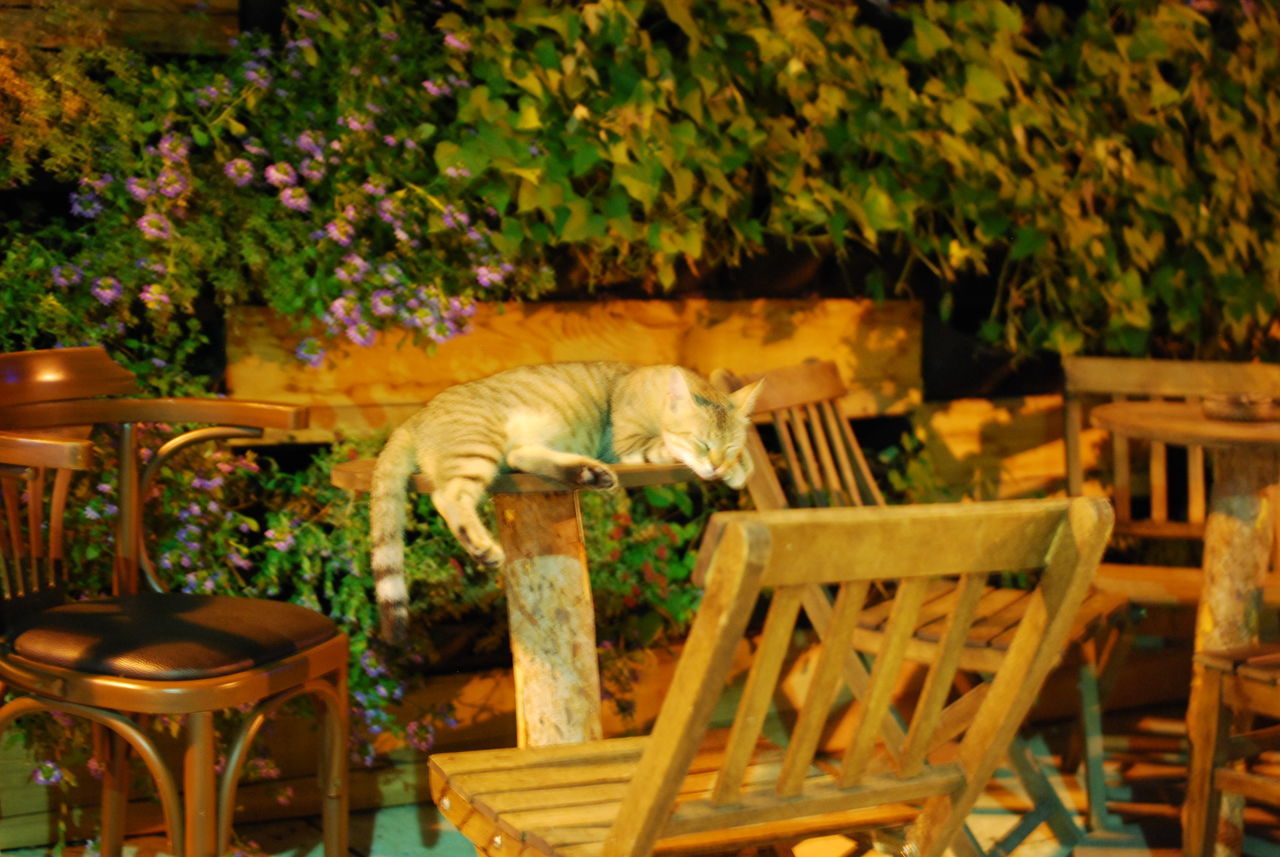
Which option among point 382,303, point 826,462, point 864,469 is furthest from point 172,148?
point 864,469

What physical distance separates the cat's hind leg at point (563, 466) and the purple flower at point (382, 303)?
67 centimetres

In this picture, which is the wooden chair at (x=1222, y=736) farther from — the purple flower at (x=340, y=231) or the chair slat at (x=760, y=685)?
the purple flower at (x=340, y=231)

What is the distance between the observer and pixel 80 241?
2.98 m

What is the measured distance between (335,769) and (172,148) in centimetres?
142

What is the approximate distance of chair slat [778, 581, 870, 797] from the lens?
151cm

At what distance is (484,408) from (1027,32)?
258cm

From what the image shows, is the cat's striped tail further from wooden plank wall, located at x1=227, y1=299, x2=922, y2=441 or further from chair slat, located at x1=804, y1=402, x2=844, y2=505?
chair slat, located at x1=804, y1=402, x2=844, y2=505

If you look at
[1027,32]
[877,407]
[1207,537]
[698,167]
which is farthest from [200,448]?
[1027,32]

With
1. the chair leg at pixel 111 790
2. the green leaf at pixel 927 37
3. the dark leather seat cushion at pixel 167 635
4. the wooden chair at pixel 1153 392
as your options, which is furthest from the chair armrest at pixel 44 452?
the wooden chair at pixel 1153 392

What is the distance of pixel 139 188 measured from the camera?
287 centimetres

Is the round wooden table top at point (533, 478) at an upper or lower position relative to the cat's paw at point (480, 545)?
upper

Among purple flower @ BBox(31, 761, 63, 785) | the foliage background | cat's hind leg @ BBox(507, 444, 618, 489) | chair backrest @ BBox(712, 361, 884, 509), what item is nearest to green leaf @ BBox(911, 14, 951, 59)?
the foliage background

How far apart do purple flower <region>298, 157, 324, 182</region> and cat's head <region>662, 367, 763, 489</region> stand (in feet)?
3.18

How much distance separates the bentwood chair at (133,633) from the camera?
2111mm
